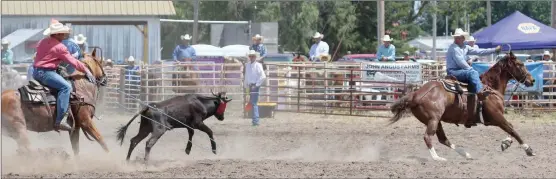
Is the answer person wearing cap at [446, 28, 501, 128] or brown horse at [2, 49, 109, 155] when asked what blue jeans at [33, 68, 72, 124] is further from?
person wearing cap at [446, 28, 501, 128]

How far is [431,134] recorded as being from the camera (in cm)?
1171

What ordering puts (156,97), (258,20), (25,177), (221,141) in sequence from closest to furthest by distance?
(25,177) → (221,141) → (156,97) → (258,20)

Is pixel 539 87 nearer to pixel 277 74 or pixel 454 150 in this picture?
pixel 277 74

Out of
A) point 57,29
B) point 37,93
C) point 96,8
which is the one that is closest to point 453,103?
point 57,29

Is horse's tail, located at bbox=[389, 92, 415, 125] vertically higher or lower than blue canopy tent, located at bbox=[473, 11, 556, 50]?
lower

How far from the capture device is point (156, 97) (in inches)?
811

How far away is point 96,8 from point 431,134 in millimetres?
14185

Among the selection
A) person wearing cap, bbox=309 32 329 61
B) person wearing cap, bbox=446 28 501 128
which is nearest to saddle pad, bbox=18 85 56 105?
person wearing cap, bbox=446 28 501 128

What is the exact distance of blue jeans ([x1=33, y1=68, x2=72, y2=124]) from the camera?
1079cm

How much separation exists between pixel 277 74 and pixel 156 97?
2655 mm

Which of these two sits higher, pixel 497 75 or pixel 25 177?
pixel 497 75

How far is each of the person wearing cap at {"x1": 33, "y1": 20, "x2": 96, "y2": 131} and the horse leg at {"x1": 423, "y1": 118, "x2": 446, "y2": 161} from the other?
420 centimetres

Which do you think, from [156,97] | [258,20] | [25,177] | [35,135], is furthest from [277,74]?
[258,20]

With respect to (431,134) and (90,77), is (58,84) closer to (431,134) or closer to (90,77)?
(90,77)
